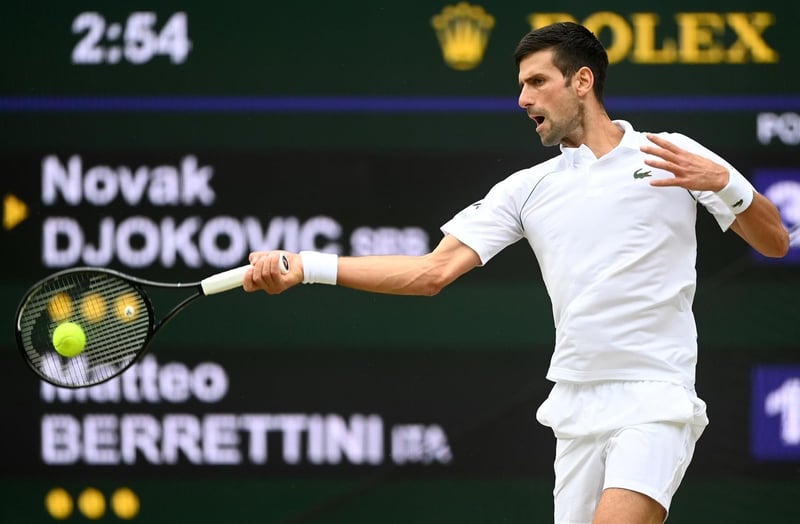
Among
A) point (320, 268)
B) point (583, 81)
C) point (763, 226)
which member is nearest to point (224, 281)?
point (320, 268)

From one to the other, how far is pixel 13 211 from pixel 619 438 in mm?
2453

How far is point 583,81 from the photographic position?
3904 mm

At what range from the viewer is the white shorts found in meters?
3.58

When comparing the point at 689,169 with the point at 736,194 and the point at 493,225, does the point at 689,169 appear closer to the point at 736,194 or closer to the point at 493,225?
the point at 736,194

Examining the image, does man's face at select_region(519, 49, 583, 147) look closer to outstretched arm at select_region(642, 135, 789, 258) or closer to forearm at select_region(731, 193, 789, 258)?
outstretched arm at select_region(642, 135, 789, 258)

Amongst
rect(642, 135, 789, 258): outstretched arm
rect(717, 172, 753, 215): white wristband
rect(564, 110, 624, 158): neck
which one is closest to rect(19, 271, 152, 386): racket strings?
rect(564, 110, 624, 158): neck

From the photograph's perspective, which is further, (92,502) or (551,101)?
(92,502)

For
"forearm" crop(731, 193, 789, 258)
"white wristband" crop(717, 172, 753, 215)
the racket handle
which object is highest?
"white wristband" crop(717, 172, 753, 215)

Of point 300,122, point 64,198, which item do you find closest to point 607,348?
point 300,122

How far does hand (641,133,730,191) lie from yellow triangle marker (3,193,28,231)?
7.93 feet

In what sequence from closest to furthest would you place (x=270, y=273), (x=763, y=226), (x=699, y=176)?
1. (x=699, y=176)
2. (x=763, y=226)
3. (x=270, y=273)

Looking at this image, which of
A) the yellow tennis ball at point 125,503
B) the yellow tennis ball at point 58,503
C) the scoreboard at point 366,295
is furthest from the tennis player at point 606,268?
the yellow tennis ball at point 58,503

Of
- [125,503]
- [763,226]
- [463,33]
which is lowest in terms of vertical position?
[125,503]

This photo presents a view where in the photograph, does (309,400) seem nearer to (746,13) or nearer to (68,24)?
(68,24)
